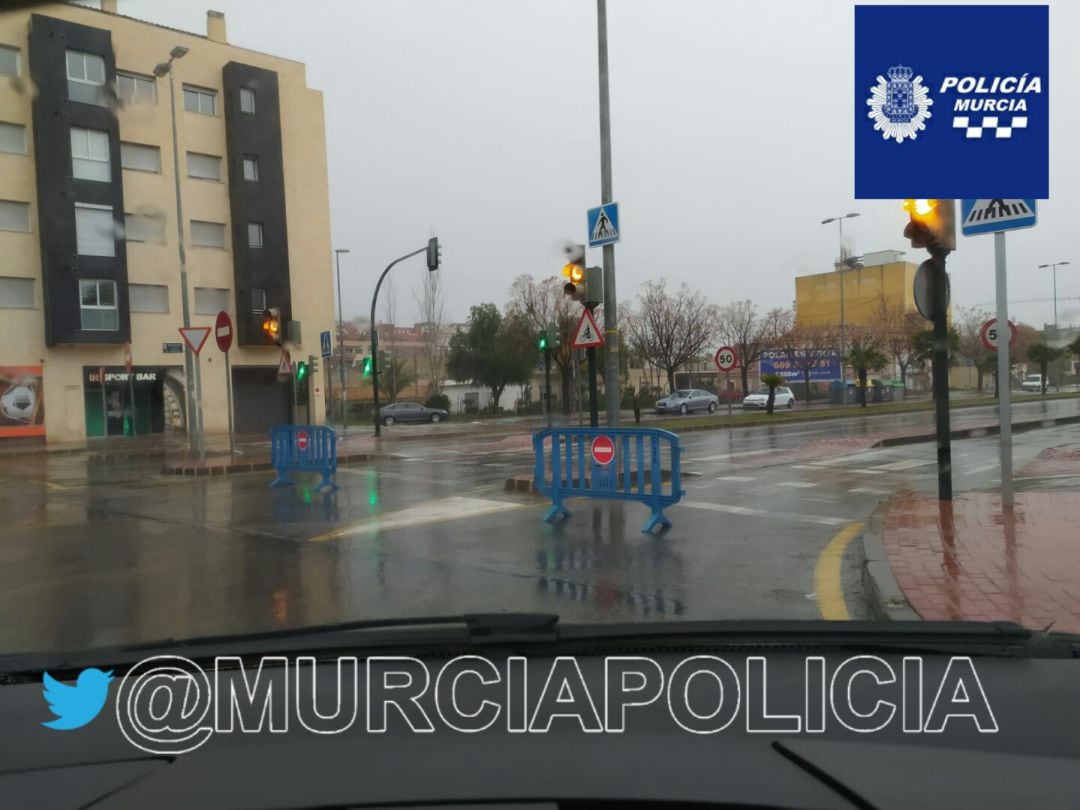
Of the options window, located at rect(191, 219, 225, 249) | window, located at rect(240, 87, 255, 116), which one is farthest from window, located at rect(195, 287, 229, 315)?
window, located at rect(240, 87, 255, 116)

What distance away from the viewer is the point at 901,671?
2.43 metres

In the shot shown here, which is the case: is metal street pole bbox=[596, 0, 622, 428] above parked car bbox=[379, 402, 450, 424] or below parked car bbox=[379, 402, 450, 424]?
above

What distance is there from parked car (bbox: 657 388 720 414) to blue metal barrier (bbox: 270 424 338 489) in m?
31.7

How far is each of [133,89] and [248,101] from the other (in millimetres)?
25633

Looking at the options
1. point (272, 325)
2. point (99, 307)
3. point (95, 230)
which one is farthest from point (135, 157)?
point (99, 307)

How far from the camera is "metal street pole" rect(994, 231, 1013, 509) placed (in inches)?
329

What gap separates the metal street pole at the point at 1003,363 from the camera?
27.5 ft

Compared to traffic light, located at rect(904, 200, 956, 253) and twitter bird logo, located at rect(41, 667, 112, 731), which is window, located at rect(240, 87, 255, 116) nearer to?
traffic light, located at rect(904, 200, 956, 253)

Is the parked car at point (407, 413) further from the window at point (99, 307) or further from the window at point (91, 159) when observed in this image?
the window at point (91, 159)

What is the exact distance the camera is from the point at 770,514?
31.9ft

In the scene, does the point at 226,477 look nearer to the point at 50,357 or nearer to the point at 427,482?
the point at 427,482

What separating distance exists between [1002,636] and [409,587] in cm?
462

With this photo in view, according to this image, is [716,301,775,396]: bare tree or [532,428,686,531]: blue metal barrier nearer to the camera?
[532,428,686,531]: blue metal barrier

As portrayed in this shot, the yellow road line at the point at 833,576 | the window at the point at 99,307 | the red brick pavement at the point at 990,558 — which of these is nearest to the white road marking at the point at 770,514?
the yellow road line at the point at 833,576
